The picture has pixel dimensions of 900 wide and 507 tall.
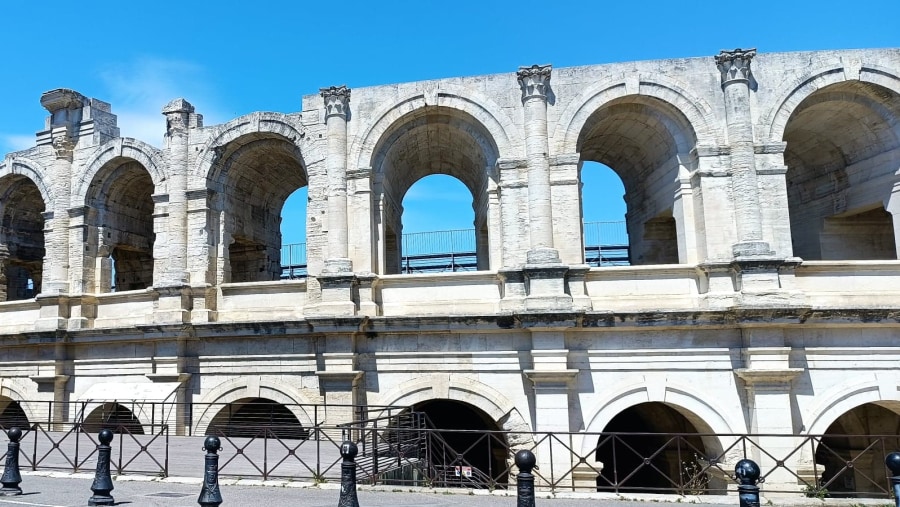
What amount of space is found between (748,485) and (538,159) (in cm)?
951

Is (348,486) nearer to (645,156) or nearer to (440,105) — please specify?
(440,105)

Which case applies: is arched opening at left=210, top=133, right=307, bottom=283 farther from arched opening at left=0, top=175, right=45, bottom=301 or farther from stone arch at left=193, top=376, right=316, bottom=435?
arched opening at left=0, top=175, right=45, bottom=301

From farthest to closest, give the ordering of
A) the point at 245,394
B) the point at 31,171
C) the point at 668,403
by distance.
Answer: the point at 31,171, the point at 245,394, the point at 668,403

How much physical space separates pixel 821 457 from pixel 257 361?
13204mm

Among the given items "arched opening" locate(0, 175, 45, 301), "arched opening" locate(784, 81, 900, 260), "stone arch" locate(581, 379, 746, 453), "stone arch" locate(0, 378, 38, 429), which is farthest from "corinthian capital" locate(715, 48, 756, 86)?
"arched opening" locate(0, 175, 45, 301)

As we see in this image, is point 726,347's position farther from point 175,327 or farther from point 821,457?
point 175,327

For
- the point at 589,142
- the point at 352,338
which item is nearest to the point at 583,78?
the point at 589,142

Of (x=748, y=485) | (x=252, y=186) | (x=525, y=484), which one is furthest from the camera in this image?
(x=252, y=186)

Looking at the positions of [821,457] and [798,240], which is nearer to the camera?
[821,457]

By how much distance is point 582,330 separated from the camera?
1368 cm

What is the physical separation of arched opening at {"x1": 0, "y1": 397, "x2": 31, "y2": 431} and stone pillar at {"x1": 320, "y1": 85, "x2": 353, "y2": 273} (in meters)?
9.73

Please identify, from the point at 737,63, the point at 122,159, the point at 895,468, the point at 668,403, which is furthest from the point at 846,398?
the point at 122,159

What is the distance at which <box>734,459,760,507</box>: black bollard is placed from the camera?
5391 mm

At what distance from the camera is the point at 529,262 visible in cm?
1379
